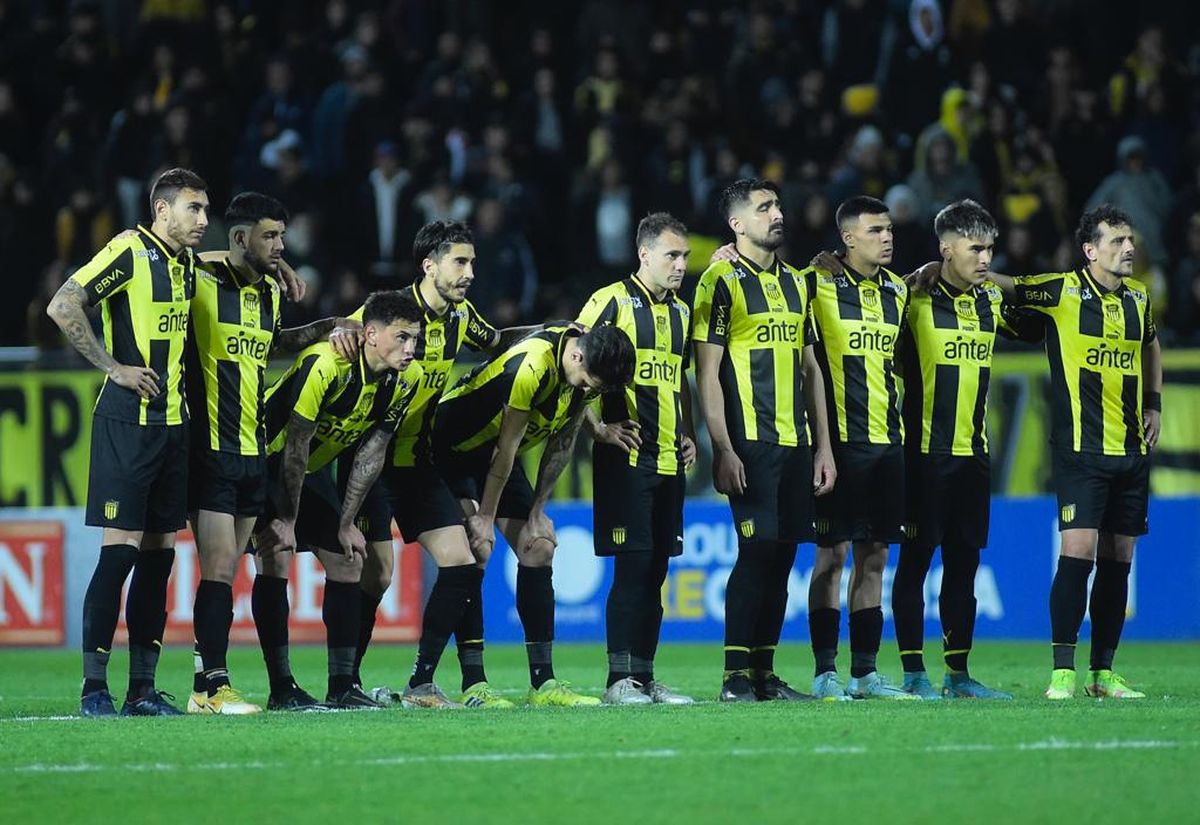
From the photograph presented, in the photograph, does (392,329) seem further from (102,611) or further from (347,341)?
(102,611)

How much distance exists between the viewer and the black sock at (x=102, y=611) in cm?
935

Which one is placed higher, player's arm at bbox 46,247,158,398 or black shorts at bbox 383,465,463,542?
player's arm at bbox 46,247,158,398

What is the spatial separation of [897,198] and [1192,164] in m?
3.26

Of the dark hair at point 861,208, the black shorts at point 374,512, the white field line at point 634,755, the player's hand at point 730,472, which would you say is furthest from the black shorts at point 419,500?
the white field line at point 634,755

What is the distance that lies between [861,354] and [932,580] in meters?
5.46

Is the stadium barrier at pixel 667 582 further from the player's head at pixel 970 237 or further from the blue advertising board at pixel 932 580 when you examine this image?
the player's head at pixel 970 237

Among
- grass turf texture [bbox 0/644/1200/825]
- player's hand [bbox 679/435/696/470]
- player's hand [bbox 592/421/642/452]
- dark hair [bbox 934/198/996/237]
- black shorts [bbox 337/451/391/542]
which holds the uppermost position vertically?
dark hair [bbox 934/198/996/237]

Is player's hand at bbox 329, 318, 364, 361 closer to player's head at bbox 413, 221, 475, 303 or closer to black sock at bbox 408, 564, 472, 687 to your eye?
player's head at bbox 413, 221, 475, 303

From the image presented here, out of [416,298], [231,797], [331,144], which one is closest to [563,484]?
[331,144]

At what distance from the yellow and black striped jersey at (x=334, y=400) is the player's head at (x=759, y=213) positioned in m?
1.83

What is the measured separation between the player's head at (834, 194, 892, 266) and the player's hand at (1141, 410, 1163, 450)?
159cm

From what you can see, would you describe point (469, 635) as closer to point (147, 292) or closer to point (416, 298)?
point (416, 298)

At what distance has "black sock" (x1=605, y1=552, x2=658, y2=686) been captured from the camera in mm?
9805

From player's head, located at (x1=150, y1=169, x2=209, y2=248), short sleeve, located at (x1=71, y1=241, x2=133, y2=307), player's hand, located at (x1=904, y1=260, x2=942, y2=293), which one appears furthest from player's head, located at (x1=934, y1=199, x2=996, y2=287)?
short sleeve, located at (x1=71, y1=241, x2=133, y2=307)
